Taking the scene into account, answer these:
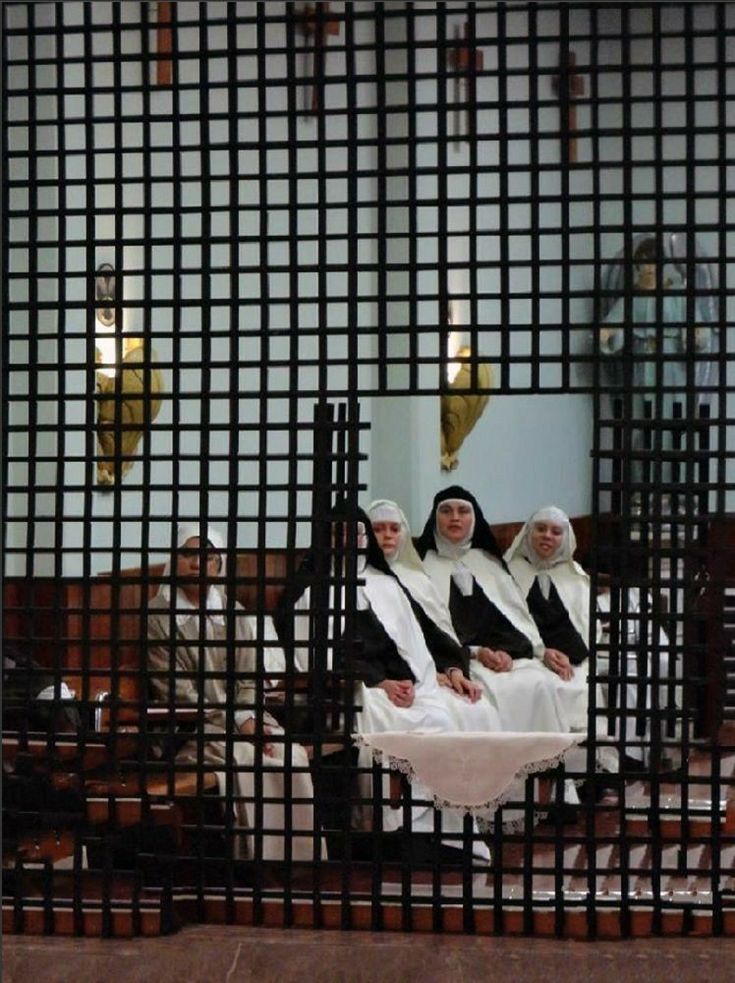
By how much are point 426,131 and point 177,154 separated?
6058mm

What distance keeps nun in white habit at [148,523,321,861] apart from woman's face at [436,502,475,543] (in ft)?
4.24

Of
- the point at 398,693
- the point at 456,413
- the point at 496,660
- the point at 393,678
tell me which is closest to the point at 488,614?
the point at 496,660

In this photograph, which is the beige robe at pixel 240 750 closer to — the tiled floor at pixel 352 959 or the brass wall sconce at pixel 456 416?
the tiled floor at pixel 352 959

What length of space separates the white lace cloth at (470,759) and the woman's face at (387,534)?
2.15m

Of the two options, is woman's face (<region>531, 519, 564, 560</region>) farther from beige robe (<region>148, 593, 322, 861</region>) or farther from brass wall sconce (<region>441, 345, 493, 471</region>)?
brass wall sconce (<region>441, 345, 493, 471</region>)

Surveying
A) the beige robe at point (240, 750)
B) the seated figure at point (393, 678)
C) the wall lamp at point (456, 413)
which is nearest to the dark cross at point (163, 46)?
the seated figure at point (393, 678)

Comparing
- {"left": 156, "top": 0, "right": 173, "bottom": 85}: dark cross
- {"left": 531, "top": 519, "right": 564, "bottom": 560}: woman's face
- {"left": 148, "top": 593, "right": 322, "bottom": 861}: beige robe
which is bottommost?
{"left": 148, "top": 593, "right": 322, "bottom": 861}: beige robe

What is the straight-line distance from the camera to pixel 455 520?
7.97 m

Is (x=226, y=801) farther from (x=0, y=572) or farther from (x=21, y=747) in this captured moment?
(x=0, y=572)

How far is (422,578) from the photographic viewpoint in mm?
7625

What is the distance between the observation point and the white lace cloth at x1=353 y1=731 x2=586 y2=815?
17.7 feet

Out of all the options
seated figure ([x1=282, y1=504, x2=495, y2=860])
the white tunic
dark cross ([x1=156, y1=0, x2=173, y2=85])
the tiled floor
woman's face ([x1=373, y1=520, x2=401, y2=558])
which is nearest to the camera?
the tiled floor

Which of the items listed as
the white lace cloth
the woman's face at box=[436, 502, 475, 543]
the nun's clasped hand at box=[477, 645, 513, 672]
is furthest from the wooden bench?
the woman's face at box=[436, 502, 475, 543]

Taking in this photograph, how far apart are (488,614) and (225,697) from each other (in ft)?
7.07
